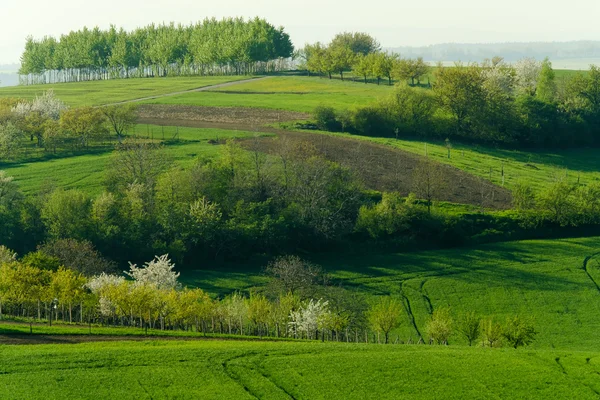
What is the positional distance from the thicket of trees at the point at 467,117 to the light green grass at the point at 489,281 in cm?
4665

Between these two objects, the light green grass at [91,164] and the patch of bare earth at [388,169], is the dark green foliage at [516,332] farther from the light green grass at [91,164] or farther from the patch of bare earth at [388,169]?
the light green grass at [91,164]

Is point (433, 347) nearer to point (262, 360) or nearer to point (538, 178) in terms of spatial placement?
point (262, 360)

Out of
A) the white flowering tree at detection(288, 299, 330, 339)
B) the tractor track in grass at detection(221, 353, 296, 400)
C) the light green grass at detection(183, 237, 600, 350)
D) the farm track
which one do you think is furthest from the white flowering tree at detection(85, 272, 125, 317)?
the tractor track in grass at detection(221, 353, 296, 400)

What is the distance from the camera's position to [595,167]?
5221 inches

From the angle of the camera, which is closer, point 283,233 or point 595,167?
point 283,233

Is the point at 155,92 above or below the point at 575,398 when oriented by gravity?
above

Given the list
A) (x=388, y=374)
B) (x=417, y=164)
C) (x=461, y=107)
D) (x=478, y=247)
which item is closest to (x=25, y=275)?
(x=388, y=374)

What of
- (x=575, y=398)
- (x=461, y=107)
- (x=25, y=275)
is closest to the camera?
(x=575, y=398)

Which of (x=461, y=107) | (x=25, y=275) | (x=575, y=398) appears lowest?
(x=575, y=398)

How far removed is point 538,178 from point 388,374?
74810mm

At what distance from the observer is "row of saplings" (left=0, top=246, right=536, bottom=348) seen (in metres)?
67.7

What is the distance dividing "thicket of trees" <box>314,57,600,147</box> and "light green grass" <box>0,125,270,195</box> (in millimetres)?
22791

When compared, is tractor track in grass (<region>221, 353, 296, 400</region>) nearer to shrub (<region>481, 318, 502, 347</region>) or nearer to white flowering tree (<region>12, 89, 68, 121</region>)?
shrub (<region>481, 318, 502, 347</region>)

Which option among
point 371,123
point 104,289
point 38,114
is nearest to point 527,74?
point 371,123
